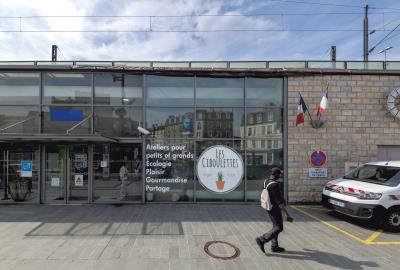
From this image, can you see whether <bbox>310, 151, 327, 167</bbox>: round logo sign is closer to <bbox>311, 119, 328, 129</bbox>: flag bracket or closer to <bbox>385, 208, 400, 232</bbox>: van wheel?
<bbox>311, 119, 328, 129</bbox>: flag bracket

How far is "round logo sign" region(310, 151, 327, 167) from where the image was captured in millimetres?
11141

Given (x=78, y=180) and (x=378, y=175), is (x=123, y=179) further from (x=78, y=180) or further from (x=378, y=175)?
(x=378, y=175)

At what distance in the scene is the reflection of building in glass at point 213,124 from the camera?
442 inches

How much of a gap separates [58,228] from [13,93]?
584cm

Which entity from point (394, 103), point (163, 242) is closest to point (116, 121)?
point (163, 242)

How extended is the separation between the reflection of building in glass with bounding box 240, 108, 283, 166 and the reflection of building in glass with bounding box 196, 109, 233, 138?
52 cm

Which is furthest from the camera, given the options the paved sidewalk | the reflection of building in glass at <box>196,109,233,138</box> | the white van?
the reflection of building in glass at <box>196,109,233,138</box>

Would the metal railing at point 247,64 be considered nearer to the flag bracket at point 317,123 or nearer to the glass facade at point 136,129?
the glass facade at point 136,129

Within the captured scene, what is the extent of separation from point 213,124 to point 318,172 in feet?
13.3

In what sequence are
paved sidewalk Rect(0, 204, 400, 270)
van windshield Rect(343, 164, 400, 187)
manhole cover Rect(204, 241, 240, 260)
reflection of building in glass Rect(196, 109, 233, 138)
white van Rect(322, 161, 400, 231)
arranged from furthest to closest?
1. reflection of building in glass Rect(196, 109, 233, 138)
2. van windshield Rect(343, 164, 400, 187)
3. white van Rect(322, 161, 400, 231)
4. manhole cover Rect(204, 241, 240, 260)
5. paved sidewalk Rect(0, 204, 400, 270)

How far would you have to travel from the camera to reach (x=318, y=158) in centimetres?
1114

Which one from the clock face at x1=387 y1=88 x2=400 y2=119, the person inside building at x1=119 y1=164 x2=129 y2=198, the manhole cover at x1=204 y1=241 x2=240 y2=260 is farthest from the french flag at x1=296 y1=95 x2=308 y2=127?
the person inside building at x1=119 y1=164 x2=129 y2=198

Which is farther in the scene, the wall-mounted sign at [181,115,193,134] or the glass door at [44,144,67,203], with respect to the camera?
the wall-mounted sign at [181,115,193,134]

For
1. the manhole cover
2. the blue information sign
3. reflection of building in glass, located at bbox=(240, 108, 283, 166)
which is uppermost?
the blue information sign
